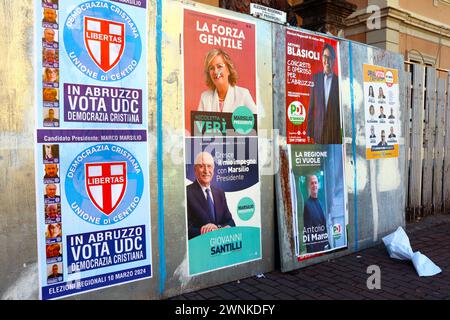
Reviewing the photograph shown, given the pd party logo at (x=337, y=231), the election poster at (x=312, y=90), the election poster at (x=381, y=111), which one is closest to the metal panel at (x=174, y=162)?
the election poster at (x=312, y=90)

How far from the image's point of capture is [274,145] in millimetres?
4578

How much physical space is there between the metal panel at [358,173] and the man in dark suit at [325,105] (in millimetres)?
168

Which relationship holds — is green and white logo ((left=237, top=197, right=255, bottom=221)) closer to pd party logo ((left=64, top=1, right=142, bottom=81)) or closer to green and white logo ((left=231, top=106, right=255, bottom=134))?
green and white logo ((left=231, top=106, right=255, bottom=134))

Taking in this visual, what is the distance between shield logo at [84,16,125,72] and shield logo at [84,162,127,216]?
2.62 feet

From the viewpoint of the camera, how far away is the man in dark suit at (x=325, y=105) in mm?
4961

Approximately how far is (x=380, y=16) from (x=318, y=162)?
9.15 metres

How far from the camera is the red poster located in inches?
155

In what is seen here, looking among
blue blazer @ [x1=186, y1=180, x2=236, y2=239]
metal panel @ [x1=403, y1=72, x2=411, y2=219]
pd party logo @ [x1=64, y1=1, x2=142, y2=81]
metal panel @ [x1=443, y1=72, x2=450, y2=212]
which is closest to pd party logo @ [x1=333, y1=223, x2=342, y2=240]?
blue blazer @ [x1=186, y1=180, x2=236, y2=239]

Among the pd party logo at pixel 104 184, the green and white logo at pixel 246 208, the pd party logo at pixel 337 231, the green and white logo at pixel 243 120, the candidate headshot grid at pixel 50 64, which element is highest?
the candidate headshot grid at pixel 50 64

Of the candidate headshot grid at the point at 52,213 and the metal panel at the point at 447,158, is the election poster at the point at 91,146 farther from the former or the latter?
the metal panel at the point at 447,158

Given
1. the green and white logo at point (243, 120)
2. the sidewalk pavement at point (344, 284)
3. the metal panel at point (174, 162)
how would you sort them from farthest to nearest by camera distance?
the green and white logo at point (243, 120), the sidewalk pavement at point (344, 284), the metal panel at point (174, 162)

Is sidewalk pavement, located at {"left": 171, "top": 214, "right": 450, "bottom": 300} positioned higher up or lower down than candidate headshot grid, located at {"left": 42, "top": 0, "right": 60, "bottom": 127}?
lower down

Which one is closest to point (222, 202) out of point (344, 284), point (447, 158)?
point (344, 284)

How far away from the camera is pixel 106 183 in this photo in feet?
11.4
